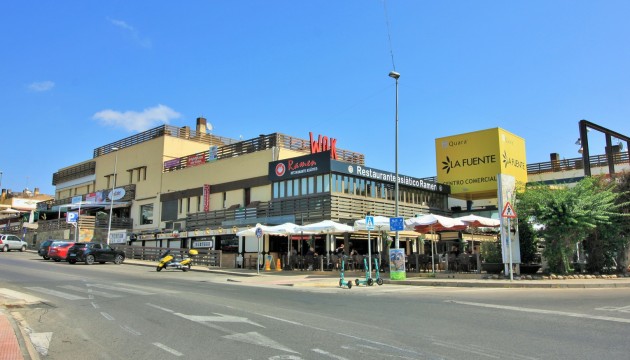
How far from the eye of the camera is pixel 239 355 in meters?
6.90

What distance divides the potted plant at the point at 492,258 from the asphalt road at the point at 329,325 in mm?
6253

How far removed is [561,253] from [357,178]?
15316 mm

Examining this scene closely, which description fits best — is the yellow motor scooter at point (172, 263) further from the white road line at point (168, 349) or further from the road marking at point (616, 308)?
the road marking at point (616, 308)

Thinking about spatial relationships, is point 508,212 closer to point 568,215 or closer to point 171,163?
point 568,215

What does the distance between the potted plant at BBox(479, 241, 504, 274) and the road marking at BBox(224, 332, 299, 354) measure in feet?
51.4

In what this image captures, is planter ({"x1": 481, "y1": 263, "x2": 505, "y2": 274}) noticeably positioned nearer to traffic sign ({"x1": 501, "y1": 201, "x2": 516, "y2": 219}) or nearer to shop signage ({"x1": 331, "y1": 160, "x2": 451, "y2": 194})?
traffic sign ({"x1": 501, "y1": 201, "x2": 516, "y2": 219})

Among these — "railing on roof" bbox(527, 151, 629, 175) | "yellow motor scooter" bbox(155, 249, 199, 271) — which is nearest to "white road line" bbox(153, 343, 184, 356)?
"yellow motor scooter" bbox(155, 249, 199, 271)

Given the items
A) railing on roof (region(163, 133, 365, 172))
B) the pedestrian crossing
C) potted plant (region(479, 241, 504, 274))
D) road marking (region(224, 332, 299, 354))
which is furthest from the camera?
railing on roof (region(163, 133, 365, 172))

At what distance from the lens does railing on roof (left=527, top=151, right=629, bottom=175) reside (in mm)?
42156

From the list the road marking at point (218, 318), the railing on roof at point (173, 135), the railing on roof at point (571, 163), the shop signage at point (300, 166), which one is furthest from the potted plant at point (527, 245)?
A: the railing on roof at point (173, 135)

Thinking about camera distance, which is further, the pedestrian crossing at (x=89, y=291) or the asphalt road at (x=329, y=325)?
the pedestrian crossing at (x=89, y=291)

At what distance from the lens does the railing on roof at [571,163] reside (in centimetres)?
4216

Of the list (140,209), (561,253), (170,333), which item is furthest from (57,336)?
(140,209)

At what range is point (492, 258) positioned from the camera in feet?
71.3
